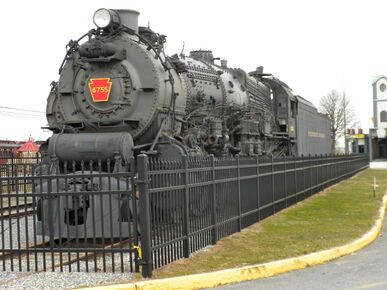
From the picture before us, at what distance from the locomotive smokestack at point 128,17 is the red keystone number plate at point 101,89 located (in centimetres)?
134

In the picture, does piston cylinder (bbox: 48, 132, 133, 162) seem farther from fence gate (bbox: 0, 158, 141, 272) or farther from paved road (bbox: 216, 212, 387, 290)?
paved road (bbox: 216, 212, 387, 290)

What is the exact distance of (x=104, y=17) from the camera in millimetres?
10258

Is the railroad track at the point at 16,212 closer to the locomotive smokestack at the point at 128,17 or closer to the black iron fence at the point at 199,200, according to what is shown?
the black iron fence at the point at 199,200

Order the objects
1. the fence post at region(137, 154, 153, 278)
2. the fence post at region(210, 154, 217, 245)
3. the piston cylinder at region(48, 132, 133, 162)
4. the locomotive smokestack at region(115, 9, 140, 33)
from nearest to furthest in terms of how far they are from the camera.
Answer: the fence post at region(137, 154, 153, 278), the fence post at region(210, 154, 217, 245), the piston cylinder at region(48, 132, 133, 162), the locomotive smokestack at region(115, 9, 140, 33)

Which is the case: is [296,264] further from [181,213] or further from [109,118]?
[109,118]

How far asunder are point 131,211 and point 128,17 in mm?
4272

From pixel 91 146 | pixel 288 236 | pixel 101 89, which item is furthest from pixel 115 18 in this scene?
pixel 288 236

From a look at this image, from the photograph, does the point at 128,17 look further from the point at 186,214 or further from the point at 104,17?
the point at 186,214

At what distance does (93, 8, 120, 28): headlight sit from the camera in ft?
33.4

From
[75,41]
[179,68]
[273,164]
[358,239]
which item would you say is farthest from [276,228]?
[75,41]

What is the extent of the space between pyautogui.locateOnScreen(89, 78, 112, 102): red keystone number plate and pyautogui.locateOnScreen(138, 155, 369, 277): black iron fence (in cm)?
256

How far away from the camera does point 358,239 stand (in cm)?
933

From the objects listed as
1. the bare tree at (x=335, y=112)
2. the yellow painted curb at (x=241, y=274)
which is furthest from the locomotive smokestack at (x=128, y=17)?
the bare tree at (x=335, y=112)

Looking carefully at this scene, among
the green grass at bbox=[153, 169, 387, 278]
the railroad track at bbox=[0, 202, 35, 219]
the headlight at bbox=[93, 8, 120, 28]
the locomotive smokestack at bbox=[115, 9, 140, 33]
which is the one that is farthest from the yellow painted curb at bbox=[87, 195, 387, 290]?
the locomotive smokestack at bbox=[115, 9, 140, 33]
